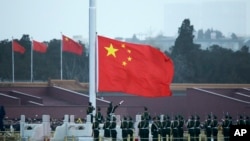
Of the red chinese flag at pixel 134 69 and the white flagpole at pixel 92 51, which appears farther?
the white flagpole at pixel 92 51

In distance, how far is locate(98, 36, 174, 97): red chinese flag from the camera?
28297mm

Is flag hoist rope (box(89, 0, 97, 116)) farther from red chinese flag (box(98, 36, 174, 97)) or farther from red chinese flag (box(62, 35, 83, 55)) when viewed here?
red chinese flag (box(62, 35, 83, 55))

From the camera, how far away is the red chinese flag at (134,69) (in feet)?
92.8

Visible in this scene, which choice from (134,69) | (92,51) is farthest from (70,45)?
(134,69)

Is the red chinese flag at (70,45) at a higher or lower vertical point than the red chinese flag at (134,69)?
higher

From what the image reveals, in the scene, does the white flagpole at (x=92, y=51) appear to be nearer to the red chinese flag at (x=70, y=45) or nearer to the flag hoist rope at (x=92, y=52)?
the flag hoist rope at (x=92, y=52)

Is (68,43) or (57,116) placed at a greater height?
(68,43)

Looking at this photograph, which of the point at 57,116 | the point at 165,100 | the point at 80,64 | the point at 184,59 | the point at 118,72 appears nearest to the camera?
the point at 118,72

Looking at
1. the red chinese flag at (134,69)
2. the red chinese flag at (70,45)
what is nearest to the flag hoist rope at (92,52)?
the red chinese flag at (134,69)

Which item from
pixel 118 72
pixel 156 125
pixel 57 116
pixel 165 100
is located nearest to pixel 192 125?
pixel 156 125

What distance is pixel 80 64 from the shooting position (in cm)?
7162

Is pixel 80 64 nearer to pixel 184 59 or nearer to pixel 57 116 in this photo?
pixel 184 59

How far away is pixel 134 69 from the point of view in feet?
94.6

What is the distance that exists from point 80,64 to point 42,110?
29.1 m
